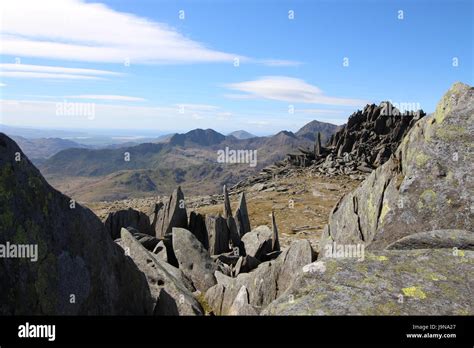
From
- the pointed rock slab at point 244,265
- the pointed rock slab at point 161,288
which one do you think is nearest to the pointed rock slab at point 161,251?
the pointed rock slab at point 244,265

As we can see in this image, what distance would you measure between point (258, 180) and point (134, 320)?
11216 centimetres

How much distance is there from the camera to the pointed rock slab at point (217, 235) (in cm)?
3591

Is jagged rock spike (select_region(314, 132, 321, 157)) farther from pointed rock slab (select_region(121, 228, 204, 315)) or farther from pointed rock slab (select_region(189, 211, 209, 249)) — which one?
pointed rock slab (select_region(121, 228, 204, 315))

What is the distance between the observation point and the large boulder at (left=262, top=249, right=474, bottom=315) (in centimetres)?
868

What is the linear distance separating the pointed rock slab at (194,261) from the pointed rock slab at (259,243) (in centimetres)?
708

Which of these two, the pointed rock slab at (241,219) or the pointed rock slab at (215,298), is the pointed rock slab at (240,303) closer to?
the pointed rock slab at (215,298)

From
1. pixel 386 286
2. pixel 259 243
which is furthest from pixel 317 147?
pixel 386 286

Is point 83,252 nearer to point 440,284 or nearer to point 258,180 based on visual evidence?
point 440,284

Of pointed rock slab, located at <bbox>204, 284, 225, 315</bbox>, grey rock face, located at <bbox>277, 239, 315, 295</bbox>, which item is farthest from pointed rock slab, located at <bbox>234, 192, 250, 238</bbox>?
grey rock face, located at <bbox>277, 239, 315, 295</bbox>

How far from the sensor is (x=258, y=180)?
395ft

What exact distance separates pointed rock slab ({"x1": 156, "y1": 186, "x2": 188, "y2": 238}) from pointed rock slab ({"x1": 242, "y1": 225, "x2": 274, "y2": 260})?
6622mm

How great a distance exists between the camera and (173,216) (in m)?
37.7

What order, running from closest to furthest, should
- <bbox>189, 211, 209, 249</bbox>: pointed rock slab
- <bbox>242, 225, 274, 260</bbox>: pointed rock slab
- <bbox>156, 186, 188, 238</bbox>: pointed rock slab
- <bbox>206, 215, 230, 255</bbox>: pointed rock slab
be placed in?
<bbox>242, 225, 274, 260</bbox>: pointed rock slab, <bbox>206, 215, 230, 255</bbox>: pointed rock slab, <bbox>156, 186, 188, 238</bbox>: pointed rock slab, <bbox>189, 211, 209, 249</bbox>: pointed rock slab

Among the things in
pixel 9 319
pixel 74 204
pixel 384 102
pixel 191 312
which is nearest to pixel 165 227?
pixel 191 312
